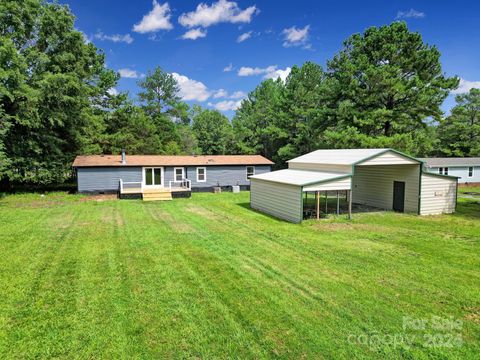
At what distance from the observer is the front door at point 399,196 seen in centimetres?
1566

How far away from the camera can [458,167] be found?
99.2ft

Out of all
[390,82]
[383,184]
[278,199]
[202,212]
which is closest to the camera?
[278,199]

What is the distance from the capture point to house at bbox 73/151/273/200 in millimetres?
19938

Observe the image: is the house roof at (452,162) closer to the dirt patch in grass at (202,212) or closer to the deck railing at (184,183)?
the deck railing at (184,183)

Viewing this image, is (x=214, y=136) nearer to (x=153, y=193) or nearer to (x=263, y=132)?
(x=263, y=132)

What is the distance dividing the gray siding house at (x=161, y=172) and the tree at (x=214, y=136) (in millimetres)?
17234

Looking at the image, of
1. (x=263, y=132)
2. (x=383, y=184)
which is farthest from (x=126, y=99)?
(x=383, y=184)

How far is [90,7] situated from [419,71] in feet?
77.5

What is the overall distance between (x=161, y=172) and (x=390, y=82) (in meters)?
17.8

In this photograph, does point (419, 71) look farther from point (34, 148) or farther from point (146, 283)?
point (34, 148)

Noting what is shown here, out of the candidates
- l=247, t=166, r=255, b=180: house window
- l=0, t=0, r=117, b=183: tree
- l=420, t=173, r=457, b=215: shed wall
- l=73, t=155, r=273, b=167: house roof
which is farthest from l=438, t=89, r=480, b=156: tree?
l=0, t=0, r=117, b=183: tree

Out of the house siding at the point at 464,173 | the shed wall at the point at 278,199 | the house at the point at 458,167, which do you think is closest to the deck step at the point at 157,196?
the shed wall at the point at 278,199

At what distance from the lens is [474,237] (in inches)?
405

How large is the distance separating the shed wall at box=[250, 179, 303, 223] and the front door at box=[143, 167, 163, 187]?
8.47 metres
